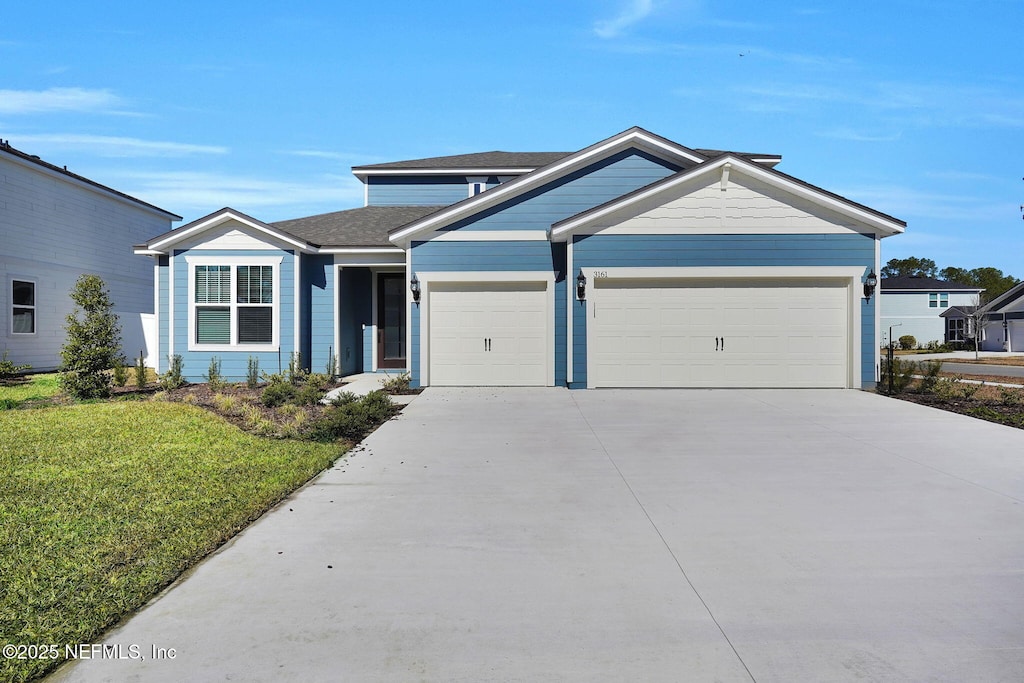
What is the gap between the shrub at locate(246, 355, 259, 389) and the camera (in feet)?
49.3

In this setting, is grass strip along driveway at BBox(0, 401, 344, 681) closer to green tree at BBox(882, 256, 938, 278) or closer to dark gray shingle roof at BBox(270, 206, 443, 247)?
dark gray shingle roof at BBox(270, 206, 443, 247)

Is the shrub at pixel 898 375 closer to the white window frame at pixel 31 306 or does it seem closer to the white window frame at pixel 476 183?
the white window frame at pixel 476 183

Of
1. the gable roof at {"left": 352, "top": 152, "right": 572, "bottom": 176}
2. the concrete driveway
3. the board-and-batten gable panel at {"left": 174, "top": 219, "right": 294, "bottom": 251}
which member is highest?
the gable roof at {"left": 352, "top": 152, "right": 572, "bottom": 176}

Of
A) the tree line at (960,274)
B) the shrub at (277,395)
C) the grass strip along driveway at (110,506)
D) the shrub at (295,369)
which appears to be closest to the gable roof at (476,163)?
the shrub at (295,369)

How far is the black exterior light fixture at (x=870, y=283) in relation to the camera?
1344 centimetres

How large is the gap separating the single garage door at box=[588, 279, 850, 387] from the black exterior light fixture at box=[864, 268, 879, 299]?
0.36 meters

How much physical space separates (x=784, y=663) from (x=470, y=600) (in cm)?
156

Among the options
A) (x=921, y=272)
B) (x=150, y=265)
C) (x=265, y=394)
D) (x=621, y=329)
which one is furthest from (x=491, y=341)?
(x=921, y=272)

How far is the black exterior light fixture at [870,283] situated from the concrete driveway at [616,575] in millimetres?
6534

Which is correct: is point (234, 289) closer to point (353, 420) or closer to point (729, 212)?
point (353, 420)

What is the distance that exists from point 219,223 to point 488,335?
7.01 m

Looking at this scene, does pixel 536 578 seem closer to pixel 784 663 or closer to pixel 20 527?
pixel 784 663

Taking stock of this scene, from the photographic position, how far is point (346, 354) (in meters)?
17.2

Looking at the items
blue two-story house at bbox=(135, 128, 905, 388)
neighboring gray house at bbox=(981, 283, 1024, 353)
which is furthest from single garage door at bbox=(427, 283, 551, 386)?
neighboring gray house at bbox=(981, 283, 1024, 353)
